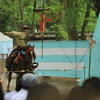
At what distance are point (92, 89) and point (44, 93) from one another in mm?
→ 459

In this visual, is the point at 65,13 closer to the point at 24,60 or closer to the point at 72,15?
the point at 72,15

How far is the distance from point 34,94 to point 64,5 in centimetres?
1114

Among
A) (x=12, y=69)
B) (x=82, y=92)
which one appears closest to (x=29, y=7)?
(x=12, y=69)

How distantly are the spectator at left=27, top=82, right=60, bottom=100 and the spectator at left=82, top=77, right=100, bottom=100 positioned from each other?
0.77ft

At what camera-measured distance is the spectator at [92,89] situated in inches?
70.7

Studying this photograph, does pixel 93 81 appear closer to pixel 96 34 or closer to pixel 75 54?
pixel 96 34

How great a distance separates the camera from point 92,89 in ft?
6.52

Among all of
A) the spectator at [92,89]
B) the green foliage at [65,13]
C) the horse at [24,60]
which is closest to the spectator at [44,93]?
the spectator at [92,89]

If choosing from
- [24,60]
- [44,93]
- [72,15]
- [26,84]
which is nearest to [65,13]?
[72,15]

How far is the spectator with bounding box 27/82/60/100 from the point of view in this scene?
171 cm

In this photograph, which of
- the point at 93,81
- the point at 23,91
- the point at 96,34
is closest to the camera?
the point at 93,81

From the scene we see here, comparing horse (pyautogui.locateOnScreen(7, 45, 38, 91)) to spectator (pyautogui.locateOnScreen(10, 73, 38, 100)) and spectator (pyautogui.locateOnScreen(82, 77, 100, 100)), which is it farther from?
spectator (pyautogui.locateOnScreen(82, 77, 100, 100))

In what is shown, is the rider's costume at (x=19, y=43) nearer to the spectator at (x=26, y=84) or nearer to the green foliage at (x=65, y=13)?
the green foliage at (x=65, y=13)

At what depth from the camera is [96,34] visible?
775 cm
